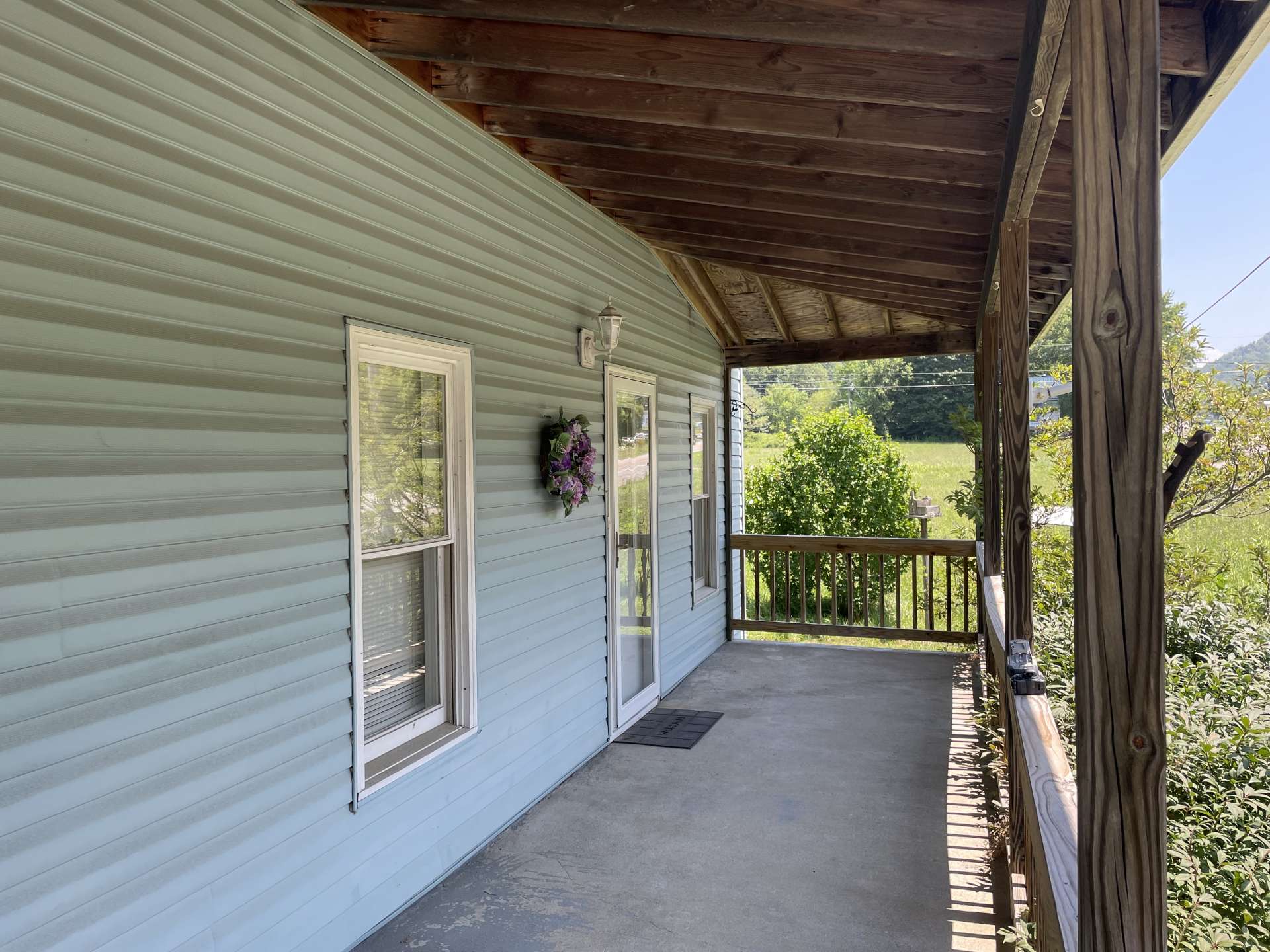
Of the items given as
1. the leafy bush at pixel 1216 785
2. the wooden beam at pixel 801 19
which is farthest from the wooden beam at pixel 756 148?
the leafy bush at pixel 1216 785

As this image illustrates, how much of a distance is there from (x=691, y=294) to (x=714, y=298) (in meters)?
0.34

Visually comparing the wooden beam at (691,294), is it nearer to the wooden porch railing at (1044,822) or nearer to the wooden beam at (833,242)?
the wooden beam at (833,242)

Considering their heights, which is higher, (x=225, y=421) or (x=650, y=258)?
(x=650, y=258)

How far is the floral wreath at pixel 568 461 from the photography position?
4.26 meters

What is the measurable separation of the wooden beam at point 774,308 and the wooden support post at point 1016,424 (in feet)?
11.0

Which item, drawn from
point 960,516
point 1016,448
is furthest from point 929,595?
point 960,516

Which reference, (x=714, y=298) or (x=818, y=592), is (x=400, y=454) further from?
(x=818, y=592)

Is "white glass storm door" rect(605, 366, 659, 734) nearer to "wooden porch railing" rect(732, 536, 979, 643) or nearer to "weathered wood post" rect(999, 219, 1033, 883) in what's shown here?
"wooden porch railing" rect(732, 536, 979, 643)

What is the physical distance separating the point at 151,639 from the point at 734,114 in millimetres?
2550

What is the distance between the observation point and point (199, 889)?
7.36ft

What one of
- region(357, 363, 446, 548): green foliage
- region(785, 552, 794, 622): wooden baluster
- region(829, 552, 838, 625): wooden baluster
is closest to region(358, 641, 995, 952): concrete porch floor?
region(357, 363, 446, 548): green foliage

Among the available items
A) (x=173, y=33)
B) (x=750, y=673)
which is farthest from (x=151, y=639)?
(x=750, y=673)

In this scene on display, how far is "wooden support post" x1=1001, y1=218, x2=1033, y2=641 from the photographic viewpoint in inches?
120

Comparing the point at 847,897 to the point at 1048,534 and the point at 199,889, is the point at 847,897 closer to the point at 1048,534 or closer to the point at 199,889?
the point at 199,889
